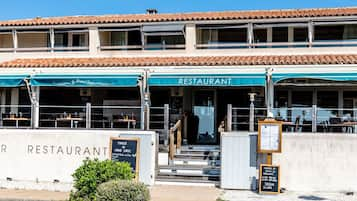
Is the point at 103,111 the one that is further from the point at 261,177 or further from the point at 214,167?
the point at 261,177

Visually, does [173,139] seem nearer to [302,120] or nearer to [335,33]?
[302,120]

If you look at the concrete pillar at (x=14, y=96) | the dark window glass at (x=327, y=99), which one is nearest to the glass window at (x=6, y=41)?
the concrete pillar at (x=14, y=96)

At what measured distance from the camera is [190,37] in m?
26.8

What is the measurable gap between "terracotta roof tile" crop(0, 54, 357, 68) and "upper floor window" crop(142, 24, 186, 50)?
170 centimetres

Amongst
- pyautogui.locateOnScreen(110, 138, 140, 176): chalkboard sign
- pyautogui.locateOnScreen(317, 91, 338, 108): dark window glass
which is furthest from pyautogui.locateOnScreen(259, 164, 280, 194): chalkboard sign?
pyautogui.locateOnScreen(317, 91, 338, 108): dark window glass

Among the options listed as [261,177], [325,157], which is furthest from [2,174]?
[325,157]

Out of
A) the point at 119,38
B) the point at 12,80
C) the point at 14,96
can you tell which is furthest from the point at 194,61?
the point at 14,96

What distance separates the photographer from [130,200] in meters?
12.3

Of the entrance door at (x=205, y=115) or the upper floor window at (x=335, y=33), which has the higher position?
the upper floor window at (x=335, y=33)

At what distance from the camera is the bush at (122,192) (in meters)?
12.2

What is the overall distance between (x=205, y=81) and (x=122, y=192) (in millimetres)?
10339

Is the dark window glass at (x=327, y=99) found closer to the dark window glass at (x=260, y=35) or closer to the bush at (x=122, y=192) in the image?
the dark window glass at (x=260, y=35)

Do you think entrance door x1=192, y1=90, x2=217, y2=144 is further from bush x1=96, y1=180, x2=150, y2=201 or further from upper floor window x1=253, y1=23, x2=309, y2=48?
bush x1=96, y1=180, x2=150, y2=201

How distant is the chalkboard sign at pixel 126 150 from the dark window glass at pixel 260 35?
38.0ft
